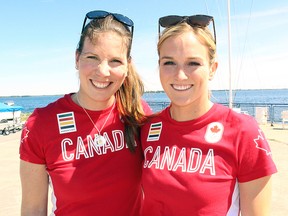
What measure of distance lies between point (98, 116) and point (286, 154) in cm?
803

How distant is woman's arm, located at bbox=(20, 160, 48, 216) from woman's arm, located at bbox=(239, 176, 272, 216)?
4.35 ft

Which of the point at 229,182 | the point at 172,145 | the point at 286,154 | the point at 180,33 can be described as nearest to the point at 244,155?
the point at 229,182

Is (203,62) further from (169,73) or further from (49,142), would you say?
(49,142)

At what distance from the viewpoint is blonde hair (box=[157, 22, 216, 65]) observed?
6.97ft

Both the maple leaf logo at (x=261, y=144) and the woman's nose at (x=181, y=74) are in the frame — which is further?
the woman's nose at (x=181, y=74)

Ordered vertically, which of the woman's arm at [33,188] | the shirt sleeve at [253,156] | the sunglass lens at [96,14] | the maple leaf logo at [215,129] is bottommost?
the woman's arm at [33,188]

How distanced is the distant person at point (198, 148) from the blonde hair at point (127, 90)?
23 cm

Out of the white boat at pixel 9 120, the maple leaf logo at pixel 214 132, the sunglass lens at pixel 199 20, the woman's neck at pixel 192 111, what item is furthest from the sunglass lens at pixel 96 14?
the white boat at pixel 9 120

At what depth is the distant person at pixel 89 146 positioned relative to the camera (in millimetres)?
2262

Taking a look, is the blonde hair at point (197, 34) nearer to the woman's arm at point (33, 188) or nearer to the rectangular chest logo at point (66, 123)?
the rectangular chest logo at point (66, 123)

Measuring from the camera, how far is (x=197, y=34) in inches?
83.7

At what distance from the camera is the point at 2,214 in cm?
537

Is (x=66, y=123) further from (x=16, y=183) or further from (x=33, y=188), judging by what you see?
(x=16, y=183)

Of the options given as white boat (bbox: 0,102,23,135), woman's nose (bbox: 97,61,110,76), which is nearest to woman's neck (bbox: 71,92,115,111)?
woman's nose (bbox: 97,61,110,76)
